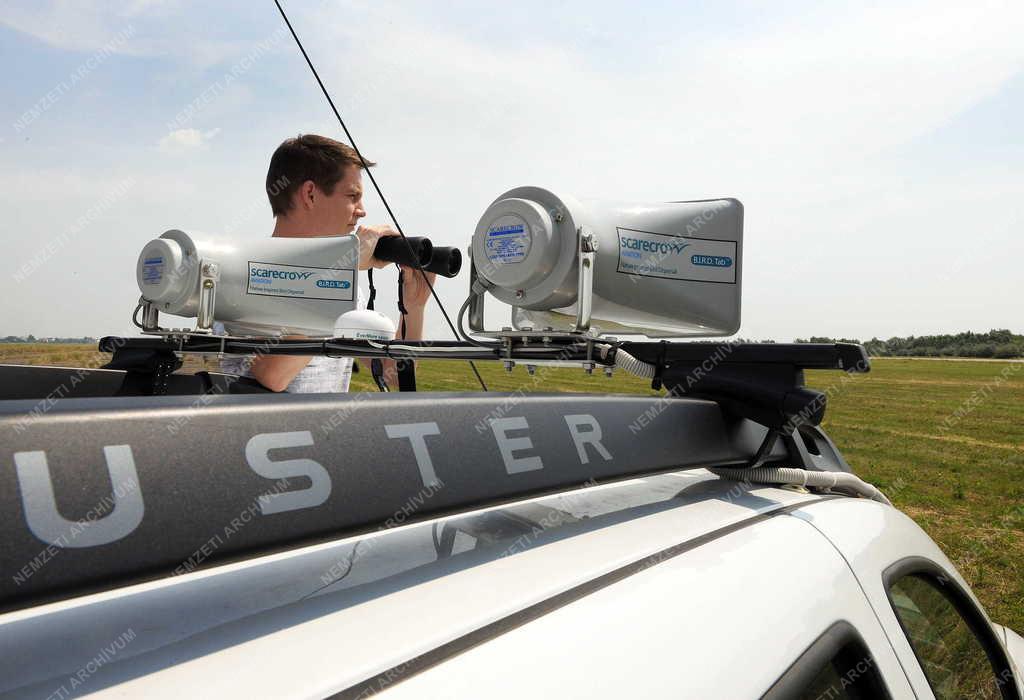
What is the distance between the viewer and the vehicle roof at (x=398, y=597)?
66 centimetres

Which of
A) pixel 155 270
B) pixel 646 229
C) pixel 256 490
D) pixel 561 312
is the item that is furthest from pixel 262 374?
pixel 256 490

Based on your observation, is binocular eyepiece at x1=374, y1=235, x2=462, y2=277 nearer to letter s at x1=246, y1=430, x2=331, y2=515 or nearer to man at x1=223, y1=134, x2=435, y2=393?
man at x1=223, y1=134, x2=435, y2=393

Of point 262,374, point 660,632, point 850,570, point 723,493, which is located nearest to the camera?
point 660,632

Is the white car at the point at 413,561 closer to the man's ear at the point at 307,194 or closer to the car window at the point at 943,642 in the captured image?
the car window at the point at 943,642

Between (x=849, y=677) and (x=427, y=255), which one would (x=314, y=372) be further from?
(x=849, y=677)

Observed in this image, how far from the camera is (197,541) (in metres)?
0.65

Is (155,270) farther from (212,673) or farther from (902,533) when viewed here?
(902,533)

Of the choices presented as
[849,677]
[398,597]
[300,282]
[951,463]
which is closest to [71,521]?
[398,597]

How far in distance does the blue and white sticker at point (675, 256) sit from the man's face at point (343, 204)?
1632 mm

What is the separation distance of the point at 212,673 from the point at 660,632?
0.52 meters

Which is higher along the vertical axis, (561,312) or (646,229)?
(646,229)

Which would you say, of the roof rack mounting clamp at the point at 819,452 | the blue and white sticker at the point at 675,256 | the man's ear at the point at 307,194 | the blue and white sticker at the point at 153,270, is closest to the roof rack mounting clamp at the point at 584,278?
the blue and white sticker at the point at 675,256

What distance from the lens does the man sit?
→ 2865 mm

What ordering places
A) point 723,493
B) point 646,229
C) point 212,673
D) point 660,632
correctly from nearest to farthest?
point 212,673, point 660,632, point 723,493, point 646,229
